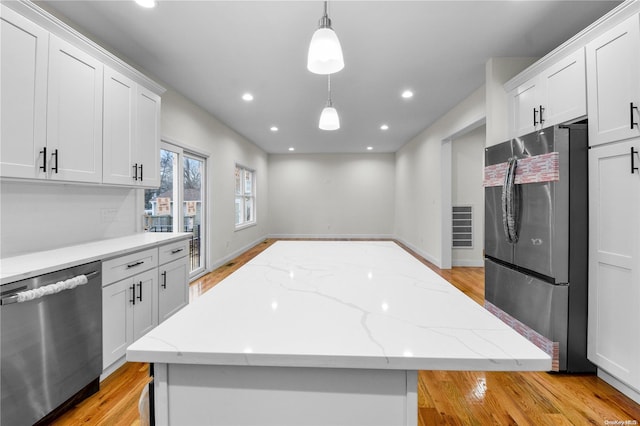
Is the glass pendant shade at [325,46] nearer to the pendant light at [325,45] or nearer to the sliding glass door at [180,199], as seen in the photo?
the pendant light at [325,45]

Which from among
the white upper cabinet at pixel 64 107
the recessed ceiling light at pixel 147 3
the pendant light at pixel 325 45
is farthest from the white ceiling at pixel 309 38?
the pendant light at pixel 325 45

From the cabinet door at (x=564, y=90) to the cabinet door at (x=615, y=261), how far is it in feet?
1.26

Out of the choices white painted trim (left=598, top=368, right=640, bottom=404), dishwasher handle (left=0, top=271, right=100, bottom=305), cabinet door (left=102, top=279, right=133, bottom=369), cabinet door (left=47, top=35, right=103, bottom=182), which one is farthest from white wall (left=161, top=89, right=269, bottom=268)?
white painted trim (left=598, top=368, right=640, bottom=404)

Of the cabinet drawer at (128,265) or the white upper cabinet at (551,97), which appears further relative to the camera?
the white upper cabinet at (551,97)

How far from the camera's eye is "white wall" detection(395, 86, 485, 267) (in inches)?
167

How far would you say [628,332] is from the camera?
179 cm

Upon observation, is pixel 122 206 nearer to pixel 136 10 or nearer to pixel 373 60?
pixel 136 10

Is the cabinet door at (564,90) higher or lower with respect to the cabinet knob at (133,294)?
higher

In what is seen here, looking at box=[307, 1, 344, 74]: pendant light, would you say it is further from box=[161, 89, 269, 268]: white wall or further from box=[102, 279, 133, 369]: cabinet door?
box=[161, 89, 269, 268]: white wall

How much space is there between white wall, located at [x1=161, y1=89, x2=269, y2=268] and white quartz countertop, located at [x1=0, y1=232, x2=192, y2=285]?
1.71 m

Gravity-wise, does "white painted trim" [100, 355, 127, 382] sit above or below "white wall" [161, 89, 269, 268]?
below

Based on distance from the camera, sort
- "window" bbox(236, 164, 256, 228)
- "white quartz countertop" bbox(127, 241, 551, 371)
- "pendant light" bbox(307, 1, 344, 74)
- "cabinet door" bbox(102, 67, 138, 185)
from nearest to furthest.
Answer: "white quartz countertop" bbox(127, 241, 551, 371)
"pendant light" bbox(307, 1, 344, 74)
"cabinet door" bbox(102, 67, 138, 185)
"window" bbox(236, 164, 256, 228)

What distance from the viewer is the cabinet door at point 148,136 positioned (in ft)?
9.02

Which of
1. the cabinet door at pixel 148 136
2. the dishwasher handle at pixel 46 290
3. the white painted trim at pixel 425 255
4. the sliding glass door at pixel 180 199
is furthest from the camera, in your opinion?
the white painted trim at pixel 425 255
